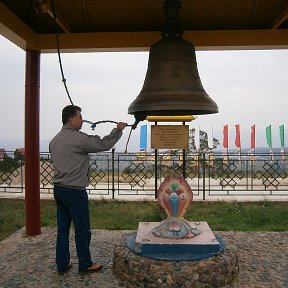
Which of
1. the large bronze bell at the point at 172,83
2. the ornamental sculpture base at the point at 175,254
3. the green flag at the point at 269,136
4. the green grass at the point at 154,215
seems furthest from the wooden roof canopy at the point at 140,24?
the green flag at the point at 269,136

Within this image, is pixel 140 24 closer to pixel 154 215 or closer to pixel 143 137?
pixel 154 215

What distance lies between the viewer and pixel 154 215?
7773 millimetres

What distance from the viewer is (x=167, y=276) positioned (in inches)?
144

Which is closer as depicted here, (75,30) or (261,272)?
(261,272)

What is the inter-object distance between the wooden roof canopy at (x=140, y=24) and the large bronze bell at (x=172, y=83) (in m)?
1.46

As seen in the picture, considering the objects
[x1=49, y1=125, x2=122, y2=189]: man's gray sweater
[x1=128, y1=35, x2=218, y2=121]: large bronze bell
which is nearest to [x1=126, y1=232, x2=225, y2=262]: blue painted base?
[x1=49, y1=125, x2=122, y2=189]: man's gray sweater

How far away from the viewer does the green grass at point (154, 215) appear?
7035mm

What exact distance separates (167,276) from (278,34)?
3680 mm

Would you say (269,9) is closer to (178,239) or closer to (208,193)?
(178,239)

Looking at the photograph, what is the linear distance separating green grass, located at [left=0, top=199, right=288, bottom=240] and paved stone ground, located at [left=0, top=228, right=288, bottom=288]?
618 mm

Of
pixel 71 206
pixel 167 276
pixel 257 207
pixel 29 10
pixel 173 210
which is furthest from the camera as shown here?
pixel 257 207

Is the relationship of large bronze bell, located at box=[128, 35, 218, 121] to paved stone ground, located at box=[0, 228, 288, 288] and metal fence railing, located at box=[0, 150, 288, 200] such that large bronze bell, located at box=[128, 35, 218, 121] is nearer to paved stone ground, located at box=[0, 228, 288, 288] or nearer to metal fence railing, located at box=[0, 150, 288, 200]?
paved stone ground, located at box=[0, 228, 288, 288]

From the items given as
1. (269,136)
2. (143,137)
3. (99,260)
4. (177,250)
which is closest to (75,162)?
(177,250)

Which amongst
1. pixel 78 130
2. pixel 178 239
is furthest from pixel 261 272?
pixel 78 130
